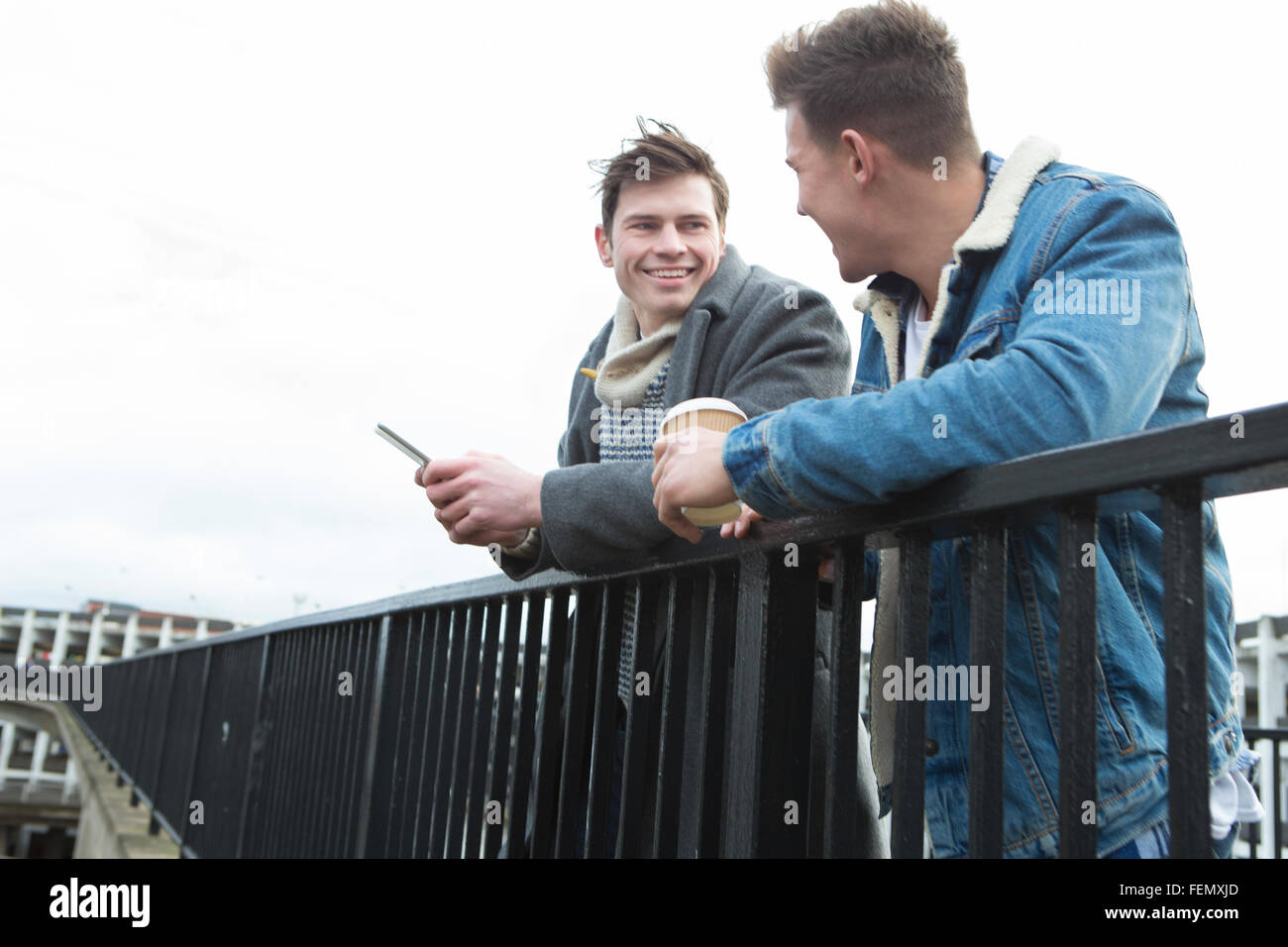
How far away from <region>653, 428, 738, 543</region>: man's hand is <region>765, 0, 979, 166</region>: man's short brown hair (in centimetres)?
57

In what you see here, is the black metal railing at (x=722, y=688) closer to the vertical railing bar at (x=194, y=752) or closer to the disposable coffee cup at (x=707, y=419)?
the disposable coffee cup at (x=707, y=419)

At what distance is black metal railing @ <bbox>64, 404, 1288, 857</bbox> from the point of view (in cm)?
90

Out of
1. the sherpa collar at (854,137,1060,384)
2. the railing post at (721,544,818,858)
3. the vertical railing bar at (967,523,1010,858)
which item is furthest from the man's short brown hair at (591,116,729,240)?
the vertical railing bar at (967,523,1010,858)

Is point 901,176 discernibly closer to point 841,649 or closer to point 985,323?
point 985,323

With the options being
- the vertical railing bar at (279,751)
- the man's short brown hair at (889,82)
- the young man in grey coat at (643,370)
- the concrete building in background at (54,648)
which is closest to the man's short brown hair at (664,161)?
the young man in grey coat at (643,370)

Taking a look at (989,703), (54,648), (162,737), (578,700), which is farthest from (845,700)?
(54,648)

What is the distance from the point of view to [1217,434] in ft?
2.76

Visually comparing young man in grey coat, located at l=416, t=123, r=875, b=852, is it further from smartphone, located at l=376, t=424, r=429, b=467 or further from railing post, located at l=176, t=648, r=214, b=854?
railing post, located at l=176, t=648, r=214, b=854

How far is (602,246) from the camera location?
2574mm

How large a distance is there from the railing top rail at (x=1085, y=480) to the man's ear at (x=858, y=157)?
1.90 feet
